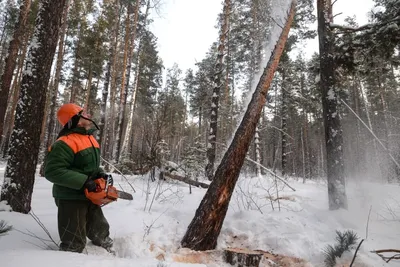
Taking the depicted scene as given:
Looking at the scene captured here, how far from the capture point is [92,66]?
16703 mm

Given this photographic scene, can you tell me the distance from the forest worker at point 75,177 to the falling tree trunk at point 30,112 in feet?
5.32

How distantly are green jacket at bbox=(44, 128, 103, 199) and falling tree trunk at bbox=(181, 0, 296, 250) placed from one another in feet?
5.41

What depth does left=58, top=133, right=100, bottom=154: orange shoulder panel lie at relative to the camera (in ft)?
9.02

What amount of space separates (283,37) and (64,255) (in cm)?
475

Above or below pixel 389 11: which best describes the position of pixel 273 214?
below

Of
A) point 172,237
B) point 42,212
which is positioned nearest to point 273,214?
point 172,237

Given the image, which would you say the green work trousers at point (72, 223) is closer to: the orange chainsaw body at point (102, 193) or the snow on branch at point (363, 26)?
the orange chainsaw body at point (102, 193)

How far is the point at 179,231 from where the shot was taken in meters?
4.07

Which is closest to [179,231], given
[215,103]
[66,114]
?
[66,114]

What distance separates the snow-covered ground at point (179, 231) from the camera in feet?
8.05

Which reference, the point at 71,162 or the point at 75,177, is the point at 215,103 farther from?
the point at 75,177

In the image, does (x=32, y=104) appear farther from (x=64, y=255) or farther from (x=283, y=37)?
(x=283, y=37)

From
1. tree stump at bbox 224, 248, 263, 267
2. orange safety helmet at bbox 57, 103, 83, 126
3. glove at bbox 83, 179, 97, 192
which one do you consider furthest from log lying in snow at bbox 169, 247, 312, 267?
orange safety helmet at bbox 57, 103, 83, 126

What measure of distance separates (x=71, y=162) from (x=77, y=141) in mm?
235
